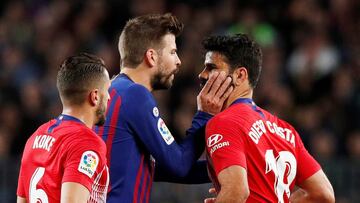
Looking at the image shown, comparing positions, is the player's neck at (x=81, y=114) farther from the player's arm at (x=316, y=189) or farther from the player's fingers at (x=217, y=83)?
the player's arm at (x=316, y=189)

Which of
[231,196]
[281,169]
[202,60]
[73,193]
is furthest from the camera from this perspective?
[202,60]

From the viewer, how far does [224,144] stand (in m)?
5.70

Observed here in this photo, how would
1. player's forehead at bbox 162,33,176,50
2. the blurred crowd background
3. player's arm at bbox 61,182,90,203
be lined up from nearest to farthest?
player's arm at bbox 61,182,90,203, player's forehead at bbox 162,33,176,50, the blurred crowd background

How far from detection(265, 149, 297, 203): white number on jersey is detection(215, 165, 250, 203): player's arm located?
0.93ft

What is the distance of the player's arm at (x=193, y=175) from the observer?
6391 millimetres

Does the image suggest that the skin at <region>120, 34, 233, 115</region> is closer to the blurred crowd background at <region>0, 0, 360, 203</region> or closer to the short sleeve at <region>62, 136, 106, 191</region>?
the short sleeve at <region>62, 136, 106, 191</region>

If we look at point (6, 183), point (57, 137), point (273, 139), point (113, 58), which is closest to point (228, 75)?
point (273, 139)

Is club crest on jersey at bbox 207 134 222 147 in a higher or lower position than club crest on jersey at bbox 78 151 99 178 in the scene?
lower

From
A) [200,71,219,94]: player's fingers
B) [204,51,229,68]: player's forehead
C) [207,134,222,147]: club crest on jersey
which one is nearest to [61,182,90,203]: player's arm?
[207,134,222,147]: club crest on jersey

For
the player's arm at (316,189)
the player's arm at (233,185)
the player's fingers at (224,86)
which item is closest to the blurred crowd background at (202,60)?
the player's arm at (316,189)

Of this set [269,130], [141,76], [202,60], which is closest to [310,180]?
[269,130]

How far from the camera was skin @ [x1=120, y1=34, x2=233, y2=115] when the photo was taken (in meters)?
6.07

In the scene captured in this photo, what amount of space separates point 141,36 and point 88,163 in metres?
1.36

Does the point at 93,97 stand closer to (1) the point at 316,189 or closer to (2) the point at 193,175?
(2) the point at 193,175
